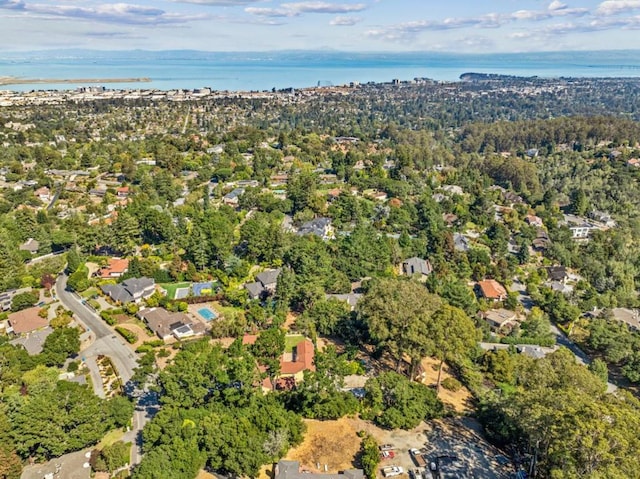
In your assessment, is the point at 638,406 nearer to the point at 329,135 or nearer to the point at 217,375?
the point at 217,375

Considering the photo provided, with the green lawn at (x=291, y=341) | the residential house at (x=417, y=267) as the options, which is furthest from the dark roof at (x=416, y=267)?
the green lawn at (x=291, y=341)

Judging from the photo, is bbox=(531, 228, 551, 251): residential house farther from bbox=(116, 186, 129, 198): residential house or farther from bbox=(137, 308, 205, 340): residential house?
bbox=(116, 186, 129, 198): residential house

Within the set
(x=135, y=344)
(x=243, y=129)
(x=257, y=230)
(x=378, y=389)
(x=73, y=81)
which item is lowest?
(x=135, y=344)

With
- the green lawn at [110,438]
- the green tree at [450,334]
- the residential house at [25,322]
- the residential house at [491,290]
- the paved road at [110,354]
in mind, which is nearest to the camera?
the green lawn at [110,438]

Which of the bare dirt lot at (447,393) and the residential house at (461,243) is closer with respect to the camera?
the bare dirt lot at (447,393)

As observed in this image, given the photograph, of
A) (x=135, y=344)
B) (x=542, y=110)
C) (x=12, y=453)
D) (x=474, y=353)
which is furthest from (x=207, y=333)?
(x=542, y=110)

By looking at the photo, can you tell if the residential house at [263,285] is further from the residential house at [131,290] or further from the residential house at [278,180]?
the residential house at [278,180]

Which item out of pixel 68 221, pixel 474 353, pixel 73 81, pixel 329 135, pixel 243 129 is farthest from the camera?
pixel 73 81
